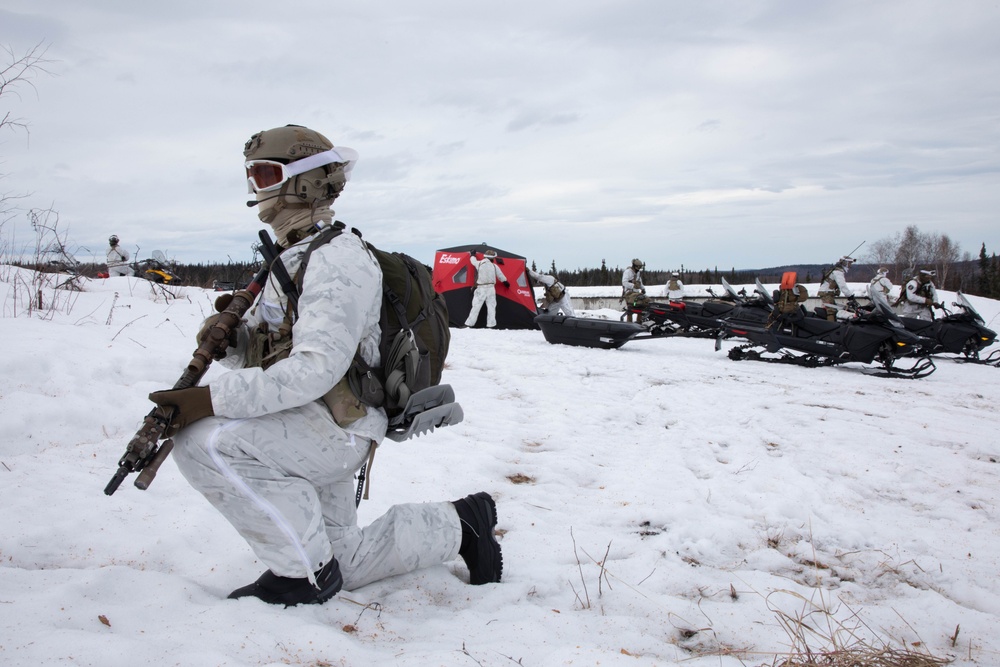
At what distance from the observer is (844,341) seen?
1005 centimetres

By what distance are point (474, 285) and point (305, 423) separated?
13225mm

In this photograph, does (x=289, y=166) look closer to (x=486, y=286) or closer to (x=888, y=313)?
(x=888, y=313)

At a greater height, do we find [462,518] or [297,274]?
[297,274]

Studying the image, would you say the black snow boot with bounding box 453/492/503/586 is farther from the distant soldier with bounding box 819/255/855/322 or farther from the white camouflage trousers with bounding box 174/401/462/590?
the distant soldier with bounding box 819/255/855/322

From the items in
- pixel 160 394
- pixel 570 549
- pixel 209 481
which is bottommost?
pixel 570 549

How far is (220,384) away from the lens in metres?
2.24

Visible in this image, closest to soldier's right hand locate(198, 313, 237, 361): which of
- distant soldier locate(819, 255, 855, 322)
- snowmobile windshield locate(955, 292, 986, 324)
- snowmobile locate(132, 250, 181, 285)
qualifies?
snowmobile locate(132, 250, 181, 285)

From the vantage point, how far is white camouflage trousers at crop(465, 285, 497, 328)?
50.0 ft

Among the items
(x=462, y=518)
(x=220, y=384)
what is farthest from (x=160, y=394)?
(x=462, y=518)

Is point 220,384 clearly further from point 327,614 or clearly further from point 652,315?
point 652,315

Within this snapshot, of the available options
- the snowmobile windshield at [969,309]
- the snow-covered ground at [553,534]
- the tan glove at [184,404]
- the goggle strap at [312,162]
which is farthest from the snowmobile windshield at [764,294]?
the tan glove at [184,404]

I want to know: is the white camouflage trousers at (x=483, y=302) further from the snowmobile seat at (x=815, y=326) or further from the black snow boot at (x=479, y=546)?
the black snow boot at (x=479, y=546)

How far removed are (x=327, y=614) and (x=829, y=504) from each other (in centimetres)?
316

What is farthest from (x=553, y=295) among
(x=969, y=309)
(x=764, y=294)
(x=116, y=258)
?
(x=116, y=258)
